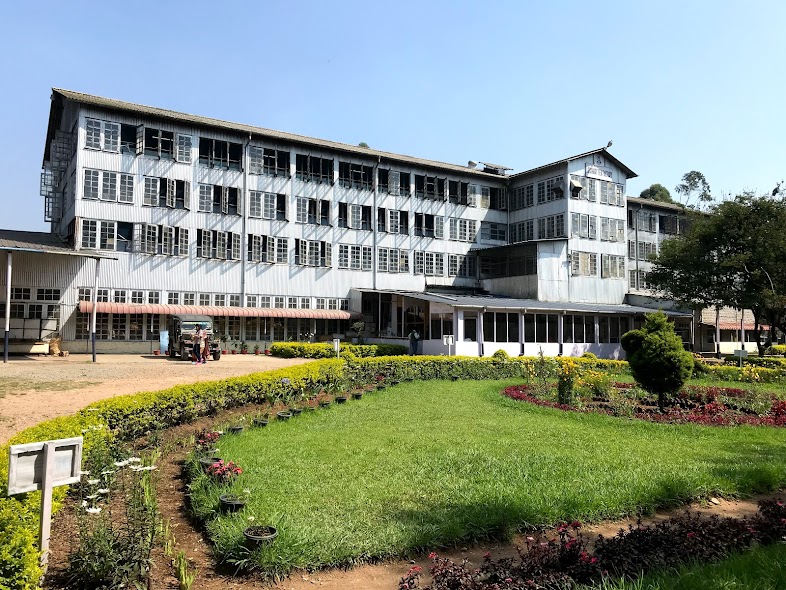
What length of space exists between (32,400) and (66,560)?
26.9 ft

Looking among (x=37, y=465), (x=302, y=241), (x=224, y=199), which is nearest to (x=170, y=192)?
(x=224, y=199)

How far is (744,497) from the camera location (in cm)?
663

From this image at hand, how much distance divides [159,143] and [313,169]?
8.80m

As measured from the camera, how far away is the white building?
28297mm

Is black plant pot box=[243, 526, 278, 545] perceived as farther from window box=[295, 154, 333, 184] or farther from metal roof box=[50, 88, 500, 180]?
window box=[295, 154, 333, 184]

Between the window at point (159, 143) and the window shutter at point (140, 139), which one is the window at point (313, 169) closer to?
the window at point (159, 143)

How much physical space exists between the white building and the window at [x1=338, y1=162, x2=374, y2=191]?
0.38ft

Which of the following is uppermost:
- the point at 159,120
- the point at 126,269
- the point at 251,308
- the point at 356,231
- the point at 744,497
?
the point at 159,120

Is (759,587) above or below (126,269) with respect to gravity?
below

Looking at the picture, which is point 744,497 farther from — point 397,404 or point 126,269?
point 126,269

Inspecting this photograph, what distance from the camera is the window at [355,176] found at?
36.0 meters

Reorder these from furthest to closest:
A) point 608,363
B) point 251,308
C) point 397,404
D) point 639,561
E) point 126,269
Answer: point 251,308 < point 126,269 < point 608,363 < point 397,404 < point 639,561

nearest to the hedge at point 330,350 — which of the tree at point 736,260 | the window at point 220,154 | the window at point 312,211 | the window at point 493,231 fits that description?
the window at point 312,211

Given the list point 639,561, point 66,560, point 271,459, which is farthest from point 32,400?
point 639,561
